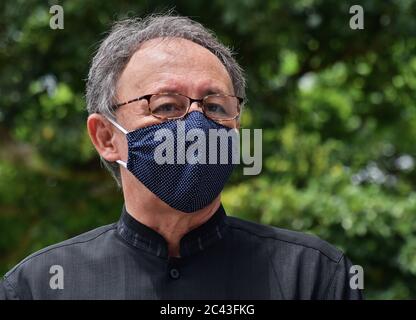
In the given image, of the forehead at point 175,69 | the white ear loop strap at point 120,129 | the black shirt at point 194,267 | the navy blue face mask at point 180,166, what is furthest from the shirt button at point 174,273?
the forehead at point 175,69

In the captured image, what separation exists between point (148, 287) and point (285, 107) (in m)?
4.70

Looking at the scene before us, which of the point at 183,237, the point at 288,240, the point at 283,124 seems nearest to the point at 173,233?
the point at 183,237

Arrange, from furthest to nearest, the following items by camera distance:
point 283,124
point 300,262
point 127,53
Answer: point 283,124 → point 127,53 → point 300,262

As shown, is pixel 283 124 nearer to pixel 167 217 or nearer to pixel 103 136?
pixel 103 136

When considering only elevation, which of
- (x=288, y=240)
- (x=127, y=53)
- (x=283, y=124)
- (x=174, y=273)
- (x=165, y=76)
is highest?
(x=283, y=124)

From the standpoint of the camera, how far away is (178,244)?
248cm

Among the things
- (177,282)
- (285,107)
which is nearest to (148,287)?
(177,282)

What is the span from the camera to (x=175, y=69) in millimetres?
2432

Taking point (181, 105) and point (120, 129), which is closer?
point (181, 105)

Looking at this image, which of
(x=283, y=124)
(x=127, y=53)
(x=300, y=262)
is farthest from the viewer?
(x=283, y=124)

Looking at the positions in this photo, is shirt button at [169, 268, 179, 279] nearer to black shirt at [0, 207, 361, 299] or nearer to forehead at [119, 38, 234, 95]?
black shirt at [0, 207, 361, 299]

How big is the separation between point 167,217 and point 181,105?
0.35m

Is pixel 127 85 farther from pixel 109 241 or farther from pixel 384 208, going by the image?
pixel 384 208

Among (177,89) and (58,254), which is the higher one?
(177,89)
